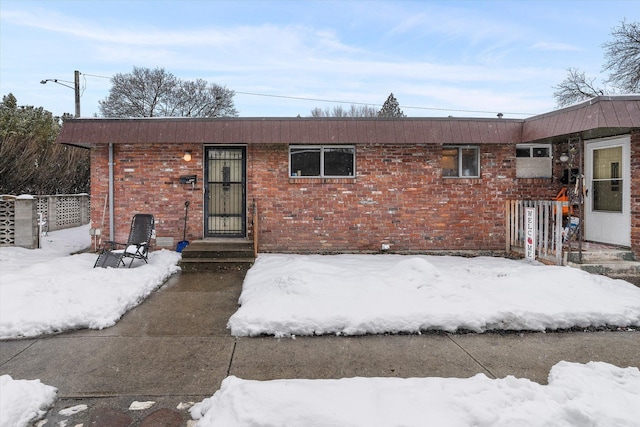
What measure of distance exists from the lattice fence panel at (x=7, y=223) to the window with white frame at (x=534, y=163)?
1215 centimetres

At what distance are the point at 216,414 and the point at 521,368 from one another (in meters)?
2.66

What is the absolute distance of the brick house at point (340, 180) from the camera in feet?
26.9

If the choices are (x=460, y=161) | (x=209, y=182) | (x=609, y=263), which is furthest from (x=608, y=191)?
(x=209, y=182)

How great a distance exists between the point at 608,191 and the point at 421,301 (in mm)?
5741

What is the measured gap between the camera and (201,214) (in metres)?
8.55

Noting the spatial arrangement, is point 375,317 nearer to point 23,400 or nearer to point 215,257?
point 23,400

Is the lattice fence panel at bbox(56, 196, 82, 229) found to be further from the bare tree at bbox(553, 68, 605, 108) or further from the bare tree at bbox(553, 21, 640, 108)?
the bare tree at bbox(553, 68, 605, 108)

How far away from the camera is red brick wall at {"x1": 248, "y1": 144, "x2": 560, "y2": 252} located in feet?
28.1

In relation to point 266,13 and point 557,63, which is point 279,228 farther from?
point 557,63

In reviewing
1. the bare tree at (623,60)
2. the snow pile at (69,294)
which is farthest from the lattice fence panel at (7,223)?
the bare tree at (623,60)

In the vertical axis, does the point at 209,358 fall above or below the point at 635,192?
below

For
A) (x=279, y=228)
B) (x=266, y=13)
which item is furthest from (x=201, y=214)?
(x=266, y=13)

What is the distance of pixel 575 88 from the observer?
30266 millimetres

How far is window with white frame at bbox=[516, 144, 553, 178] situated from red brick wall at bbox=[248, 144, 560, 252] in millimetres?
216
